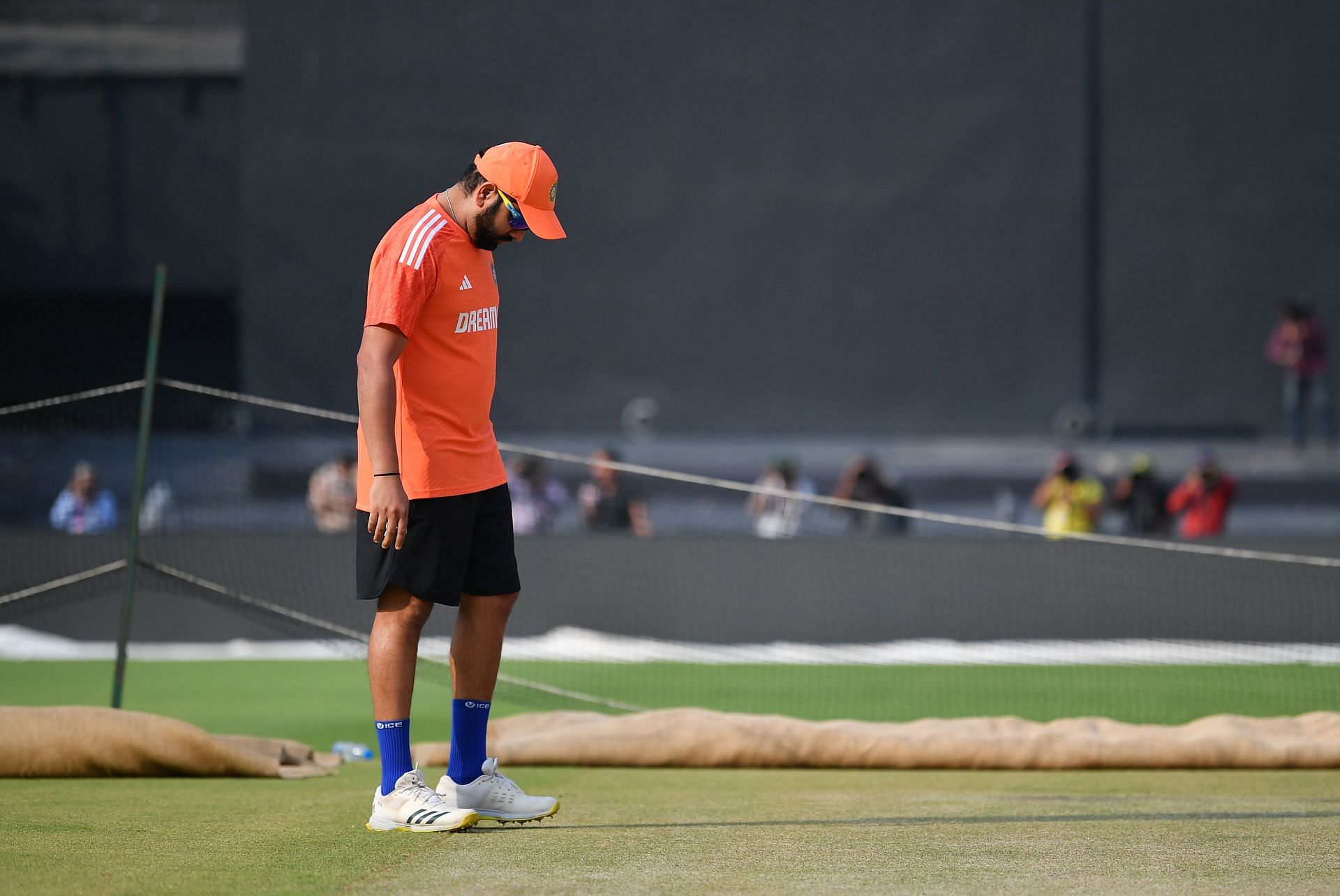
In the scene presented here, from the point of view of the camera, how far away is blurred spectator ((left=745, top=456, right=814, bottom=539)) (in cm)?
1342

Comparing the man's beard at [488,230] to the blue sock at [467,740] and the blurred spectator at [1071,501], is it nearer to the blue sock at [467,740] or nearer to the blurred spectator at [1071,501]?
the blue sock at [467,740]

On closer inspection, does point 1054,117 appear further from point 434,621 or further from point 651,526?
point 434,621

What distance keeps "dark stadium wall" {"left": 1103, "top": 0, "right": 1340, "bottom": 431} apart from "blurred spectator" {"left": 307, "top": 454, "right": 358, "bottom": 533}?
9.75 m

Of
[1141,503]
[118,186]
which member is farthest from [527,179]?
[118,186]

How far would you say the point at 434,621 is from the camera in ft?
33.0

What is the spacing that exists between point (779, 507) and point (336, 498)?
376 centimetres

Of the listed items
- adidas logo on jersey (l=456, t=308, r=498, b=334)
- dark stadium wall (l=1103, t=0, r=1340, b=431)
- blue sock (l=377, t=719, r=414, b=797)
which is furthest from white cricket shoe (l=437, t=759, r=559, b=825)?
dark stadium wall (l=1103, t=0, r=1340, b=431)

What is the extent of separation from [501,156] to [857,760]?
2767 millimetres

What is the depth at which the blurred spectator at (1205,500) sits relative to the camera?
43.2 ft

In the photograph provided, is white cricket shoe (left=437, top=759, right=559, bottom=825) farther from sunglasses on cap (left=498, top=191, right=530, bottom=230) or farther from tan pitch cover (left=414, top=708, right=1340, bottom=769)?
tan pitch cover (left=414, top=708, right=1340, bottom=769)

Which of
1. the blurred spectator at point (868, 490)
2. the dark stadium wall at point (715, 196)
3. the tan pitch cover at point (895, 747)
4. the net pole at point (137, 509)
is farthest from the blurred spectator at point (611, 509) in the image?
the tan pitch cover at point (895, 747)

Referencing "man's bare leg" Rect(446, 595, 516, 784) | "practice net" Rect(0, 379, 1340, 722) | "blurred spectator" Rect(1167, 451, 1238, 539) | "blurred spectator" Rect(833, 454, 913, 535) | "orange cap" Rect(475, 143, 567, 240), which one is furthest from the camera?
"blurred spectator" Rect(833, 454, 913, 535)

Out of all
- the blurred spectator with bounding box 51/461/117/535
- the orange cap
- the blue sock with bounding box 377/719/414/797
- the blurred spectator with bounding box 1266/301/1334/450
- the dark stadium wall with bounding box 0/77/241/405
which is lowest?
the blue sock with bounding box 377/719/414/797

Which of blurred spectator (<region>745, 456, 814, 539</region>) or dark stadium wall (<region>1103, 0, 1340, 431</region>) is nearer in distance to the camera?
blurred spectator (<region>745, 456, 814, 539</region>)
